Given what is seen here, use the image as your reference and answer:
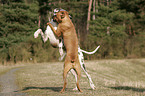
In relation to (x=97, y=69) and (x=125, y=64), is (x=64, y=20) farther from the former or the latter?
(x=125, y=64)

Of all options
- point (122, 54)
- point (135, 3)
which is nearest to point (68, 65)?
point (122, 54)

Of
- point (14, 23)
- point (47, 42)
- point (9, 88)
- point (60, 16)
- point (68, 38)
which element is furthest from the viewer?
point (14, 23)

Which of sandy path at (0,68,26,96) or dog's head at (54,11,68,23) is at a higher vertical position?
dog's head at (54,11,68,23)

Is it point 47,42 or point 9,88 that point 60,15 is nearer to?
point 9,88

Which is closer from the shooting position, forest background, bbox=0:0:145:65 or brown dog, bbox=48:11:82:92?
brown dog, bbox=48:11:82:92

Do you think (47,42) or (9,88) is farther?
(47,42)

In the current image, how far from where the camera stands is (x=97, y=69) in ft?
92.8

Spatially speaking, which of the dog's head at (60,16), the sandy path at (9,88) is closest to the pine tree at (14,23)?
the sandy path at (9,88)

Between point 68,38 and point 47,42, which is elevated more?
point 68,38

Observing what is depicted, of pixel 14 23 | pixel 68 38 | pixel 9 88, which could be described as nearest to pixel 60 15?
pixel 68 38

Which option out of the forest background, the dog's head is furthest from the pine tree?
the dog's head

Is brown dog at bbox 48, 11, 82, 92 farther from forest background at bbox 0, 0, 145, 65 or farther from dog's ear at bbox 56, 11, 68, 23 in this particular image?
forest background at bbox 0, 0, 145, 65

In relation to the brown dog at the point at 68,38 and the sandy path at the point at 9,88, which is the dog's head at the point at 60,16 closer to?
the brown dog at the point at 68,38

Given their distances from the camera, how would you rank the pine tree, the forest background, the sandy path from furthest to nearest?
the pine tree → the forest background → the sandy path
